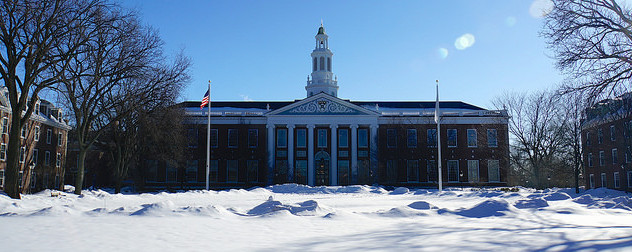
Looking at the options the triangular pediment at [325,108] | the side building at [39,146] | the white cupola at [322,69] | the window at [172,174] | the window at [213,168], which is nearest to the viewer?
the side building at [39,146]

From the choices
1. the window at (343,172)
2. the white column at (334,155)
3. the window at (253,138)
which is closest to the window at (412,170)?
the window at (343,172)

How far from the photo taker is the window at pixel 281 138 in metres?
69.0

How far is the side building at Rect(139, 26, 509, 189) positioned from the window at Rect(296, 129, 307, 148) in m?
0.13

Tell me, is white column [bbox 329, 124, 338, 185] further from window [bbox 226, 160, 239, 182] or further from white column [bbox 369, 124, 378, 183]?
window [bbox 226, 160, 239, 182]

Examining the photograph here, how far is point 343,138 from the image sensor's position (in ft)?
227

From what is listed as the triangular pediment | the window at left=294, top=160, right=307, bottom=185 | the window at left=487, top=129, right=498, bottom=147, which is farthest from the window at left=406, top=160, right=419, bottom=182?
the window at left=294, top=160, right=307, bottom=185

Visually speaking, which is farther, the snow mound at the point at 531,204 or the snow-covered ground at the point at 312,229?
the snow mound at the point at 531,204

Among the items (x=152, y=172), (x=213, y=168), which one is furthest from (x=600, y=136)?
(x=152, y=172)

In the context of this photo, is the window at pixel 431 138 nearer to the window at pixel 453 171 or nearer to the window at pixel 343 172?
the window at pixel 453 171

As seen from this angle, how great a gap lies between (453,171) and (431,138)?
5148mm

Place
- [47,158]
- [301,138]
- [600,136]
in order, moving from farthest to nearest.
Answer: [301,138]
[600,136]
[47,158]

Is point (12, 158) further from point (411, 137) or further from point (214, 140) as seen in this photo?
point (411, 137)

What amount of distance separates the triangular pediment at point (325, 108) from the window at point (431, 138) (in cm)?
740

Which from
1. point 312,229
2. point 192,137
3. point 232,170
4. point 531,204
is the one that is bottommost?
point 312,229
